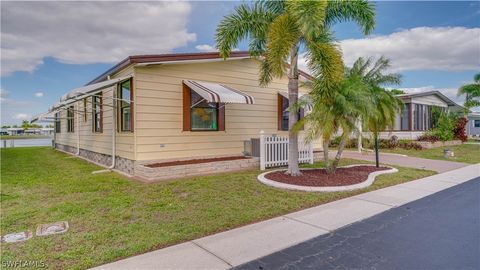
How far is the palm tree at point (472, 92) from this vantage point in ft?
79.0

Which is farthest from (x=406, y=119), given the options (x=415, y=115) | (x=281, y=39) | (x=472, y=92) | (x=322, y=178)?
(x=281, y=39)

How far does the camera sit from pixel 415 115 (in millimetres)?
22438

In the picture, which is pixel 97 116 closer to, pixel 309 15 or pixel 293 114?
pixel 293 114

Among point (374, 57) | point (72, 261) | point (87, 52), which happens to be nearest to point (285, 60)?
point (374, 57)

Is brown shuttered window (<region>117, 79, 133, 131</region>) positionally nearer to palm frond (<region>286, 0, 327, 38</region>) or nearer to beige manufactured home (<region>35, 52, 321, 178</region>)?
beige manufactured home (<region>35, 52, 321, 178</region>)

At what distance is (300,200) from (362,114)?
3.73m

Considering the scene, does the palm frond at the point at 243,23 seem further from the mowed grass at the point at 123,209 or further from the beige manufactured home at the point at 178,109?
the mowed grass at the point at 123,209

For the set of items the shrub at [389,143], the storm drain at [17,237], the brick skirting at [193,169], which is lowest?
the storm drain at [17,237]

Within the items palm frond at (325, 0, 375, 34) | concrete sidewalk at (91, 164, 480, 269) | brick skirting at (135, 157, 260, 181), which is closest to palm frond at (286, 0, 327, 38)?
palm frond at (325, 0, 375, 34)

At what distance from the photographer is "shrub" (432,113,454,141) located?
2045 cm

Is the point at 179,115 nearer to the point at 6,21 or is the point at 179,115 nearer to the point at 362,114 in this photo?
the point at 362,114

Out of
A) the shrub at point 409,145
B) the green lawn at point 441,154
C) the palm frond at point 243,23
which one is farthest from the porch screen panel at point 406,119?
the palm frond at point 243,23

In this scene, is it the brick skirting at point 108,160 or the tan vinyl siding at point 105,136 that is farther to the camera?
the tan vinyl siding at point 105,136

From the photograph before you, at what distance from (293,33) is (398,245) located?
6.01 metres
